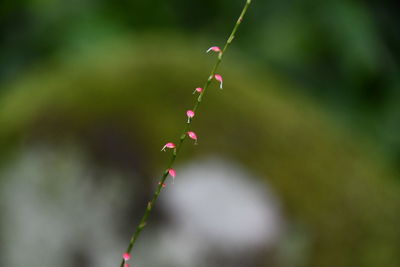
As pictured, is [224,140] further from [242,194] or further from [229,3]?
[229,3]

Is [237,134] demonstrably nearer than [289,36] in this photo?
Yes

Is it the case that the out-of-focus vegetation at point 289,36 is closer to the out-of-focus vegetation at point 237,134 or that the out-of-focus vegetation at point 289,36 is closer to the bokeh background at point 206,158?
the bokeh background at point 206,158

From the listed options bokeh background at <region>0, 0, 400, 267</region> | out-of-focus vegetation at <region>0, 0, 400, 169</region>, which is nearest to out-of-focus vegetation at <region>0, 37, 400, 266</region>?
bokeh background at <region>0, 0, 400, 267</region>

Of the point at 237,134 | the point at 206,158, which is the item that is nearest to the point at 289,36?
the point at 237,134

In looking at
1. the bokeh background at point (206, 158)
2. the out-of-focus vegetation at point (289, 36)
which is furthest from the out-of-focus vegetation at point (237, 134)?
the out-of-focus vegetation at point (289, 36)

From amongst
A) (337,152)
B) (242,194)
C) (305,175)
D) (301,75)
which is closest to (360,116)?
(301,75)

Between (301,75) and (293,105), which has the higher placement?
(301,75)

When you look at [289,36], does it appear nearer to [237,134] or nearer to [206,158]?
[237,134]

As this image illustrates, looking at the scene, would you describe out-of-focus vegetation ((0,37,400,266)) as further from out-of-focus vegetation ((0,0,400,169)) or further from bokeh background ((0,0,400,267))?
out-of-focus vegetation ((0,0,400,169))
